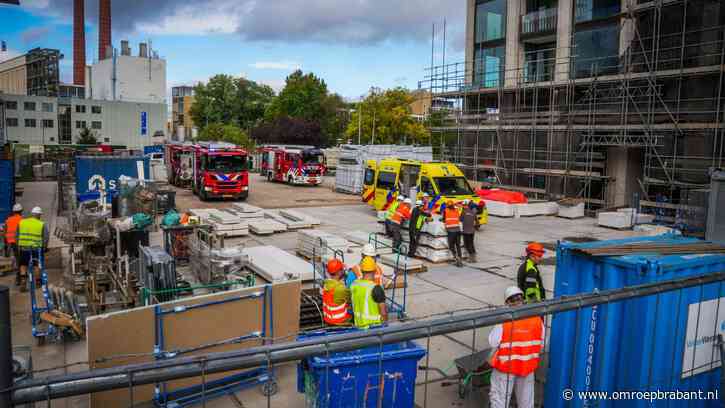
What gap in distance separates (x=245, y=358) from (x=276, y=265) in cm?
1081

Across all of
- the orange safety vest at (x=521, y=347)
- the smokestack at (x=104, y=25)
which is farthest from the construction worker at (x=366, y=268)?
the smokestack at (x=104, y=25)

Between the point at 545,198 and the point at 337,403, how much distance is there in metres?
25.8

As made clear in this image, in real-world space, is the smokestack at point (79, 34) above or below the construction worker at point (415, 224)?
above

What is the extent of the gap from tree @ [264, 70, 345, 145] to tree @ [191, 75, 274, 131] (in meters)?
18.3

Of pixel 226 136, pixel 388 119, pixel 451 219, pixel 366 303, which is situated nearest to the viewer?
pixel 366 303

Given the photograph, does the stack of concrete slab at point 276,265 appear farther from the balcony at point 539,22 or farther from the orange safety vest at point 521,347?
the balcony at point 539,22

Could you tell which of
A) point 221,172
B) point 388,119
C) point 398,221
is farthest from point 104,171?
point 388,119

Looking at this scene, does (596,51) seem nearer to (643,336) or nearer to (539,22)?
(539,22)

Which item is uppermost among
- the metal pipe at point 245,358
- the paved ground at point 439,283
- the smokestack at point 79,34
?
the smokestack at point 79,34

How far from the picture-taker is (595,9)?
28.1 meters

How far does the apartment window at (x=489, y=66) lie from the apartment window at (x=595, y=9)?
201 inches

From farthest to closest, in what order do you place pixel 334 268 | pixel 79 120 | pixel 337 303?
1. pixel 79 120
2. pixel 334 268
3. pixel 337 303

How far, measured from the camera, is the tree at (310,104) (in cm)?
7406

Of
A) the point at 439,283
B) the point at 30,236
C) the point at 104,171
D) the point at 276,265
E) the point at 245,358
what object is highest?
the point at 245,358
